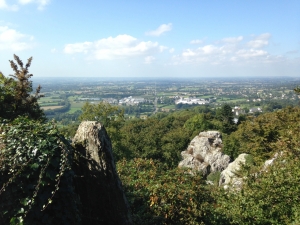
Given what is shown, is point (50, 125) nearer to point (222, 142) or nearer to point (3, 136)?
point (3, 136)

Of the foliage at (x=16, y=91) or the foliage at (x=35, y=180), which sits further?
the foliage at (x=16, y=91)

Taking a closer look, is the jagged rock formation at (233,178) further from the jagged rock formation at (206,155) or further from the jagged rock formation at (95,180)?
the jagged rock formation at (95,180)

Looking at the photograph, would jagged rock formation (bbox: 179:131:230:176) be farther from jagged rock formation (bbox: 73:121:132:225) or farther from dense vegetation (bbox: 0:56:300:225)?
jagged rock formation (bbox: 73:121:132:225)

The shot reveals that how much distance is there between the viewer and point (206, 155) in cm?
2778

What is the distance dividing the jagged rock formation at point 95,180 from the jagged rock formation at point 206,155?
2147cm

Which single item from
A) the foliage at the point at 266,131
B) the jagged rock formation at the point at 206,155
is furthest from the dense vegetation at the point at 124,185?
the jagged rock formation at the point at 206,155

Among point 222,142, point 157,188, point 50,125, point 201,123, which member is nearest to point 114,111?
point 222,142

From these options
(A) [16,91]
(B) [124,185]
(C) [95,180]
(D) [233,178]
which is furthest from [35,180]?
(D) [233,178]

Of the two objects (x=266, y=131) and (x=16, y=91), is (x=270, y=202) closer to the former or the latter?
(x=16, y=91)

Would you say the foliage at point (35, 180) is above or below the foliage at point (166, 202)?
above

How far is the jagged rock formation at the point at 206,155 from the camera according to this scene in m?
26.3

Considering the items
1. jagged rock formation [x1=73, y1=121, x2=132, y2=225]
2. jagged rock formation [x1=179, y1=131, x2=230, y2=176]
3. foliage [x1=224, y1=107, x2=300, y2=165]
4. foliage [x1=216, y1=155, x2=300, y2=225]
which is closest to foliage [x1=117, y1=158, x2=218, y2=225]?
foliage [x1=216, y1=155, x2=300, y2=225]

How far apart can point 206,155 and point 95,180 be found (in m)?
24.9

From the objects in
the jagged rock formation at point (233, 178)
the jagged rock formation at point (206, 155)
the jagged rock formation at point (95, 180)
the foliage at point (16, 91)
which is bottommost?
the jagged rock formation at point (206, 155)
